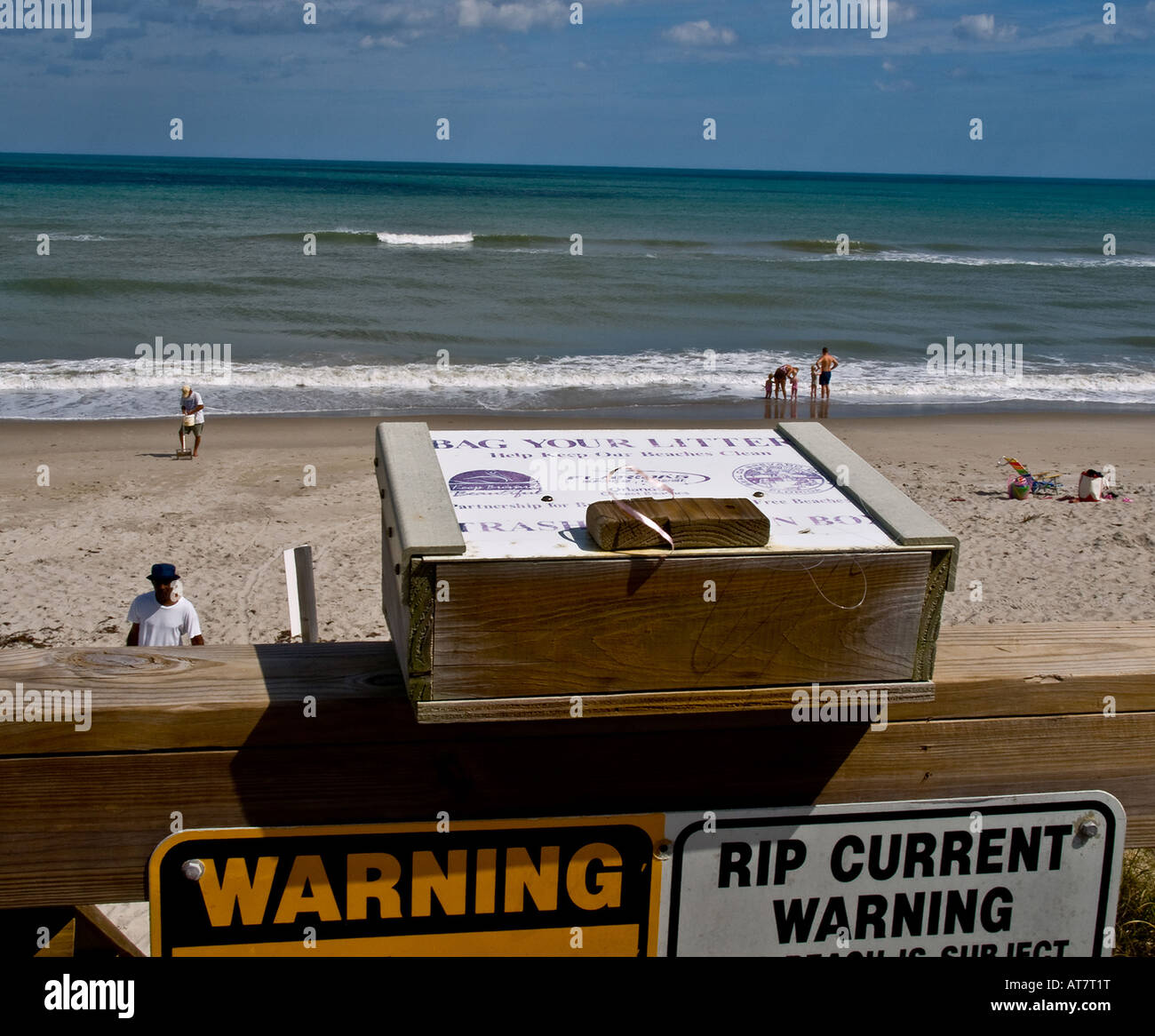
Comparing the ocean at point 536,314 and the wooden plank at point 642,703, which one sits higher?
the ocean at point 536,314

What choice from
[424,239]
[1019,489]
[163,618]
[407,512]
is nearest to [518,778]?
[407,512]

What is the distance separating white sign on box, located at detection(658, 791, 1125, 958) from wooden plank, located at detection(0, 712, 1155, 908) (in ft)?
0.12

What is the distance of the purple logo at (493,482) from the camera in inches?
61.1

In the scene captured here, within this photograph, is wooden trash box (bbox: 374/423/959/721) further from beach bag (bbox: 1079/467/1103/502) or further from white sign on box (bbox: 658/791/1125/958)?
beach bag (bbox: 1079/467/1103/502)

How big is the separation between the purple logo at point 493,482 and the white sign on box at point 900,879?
1.73 ft

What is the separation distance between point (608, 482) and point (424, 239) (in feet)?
162

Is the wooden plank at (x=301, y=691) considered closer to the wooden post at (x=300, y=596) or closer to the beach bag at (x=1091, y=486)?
the wooden post at (x=300, y=596)

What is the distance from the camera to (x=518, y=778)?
1.58m

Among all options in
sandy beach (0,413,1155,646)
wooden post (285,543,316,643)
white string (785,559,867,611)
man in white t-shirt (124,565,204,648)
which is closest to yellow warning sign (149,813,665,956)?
white string (785,559,867,611)

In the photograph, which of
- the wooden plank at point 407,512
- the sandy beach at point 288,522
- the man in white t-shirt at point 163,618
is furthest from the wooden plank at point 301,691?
the sandy beach at point 288,522

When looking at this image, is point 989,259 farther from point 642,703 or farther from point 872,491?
point 642,703
